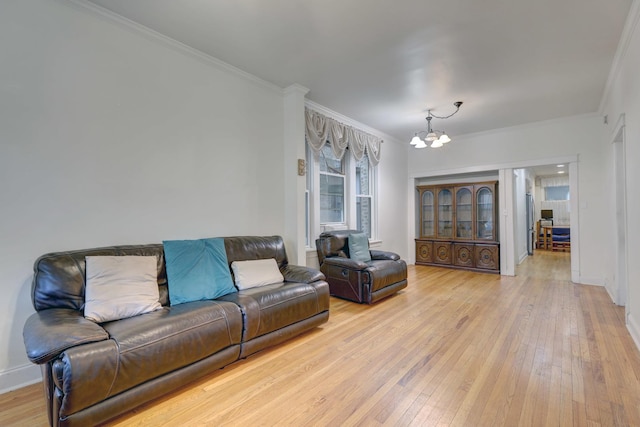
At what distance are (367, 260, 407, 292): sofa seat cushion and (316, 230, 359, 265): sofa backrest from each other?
20.0 inches

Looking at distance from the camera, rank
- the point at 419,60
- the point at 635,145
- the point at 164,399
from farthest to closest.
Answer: the point at 419,60 < the point at 635,145 < the point at 164,399

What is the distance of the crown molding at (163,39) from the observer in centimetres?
236

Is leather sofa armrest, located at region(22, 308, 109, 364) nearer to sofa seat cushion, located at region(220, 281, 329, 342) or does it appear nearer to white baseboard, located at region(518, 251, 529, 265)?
sofa seat cushion, located at region(220, 281, 329, 342)

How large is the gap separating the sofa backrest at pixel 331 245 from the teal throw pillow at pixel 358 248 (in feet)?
0.30

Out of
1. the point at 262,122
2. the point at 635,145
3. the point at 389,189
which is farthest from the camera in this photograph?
the point at 389,189

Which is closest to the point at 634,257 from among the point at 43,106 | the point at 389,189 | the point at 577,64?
the point at 577,64

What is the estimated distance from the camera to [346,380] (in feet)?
6.84

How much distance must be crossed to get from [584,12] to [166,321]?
4000 millimetres

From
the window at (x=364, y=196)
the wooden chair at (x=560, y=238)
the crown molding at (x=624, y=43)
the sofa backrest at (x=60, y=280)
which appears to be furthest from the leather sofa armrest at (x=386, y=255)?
the wooden chair at (x=560, y=238)

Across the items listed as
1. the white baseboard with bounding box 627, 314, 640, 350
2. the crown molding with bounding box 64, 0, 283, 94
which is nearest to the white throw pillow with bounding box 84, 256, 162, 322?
the crown molding with bounding box 64, 0, 283, 94

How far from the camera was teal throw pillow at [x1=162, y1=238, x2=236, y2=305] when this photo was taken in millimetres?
2439

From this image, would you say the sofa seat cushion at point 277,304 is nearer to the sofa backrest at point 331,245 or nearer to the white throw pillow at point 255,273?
the white throw pillow at point 255,273

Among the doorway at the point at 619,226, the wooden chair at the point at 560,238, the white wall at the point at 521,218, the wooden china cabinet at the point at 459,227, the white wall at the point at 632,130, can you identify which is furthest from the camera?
the wooden chair at the point at 560,238

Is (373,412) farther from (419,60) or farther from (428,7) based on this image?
(419,60)
